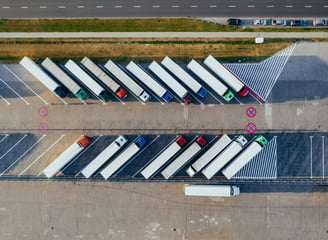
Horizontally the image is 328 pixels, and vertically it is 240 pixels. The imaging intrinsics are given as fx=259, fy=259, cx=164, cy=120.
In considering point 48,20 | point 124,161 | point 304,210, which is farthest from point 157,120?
point 304,210

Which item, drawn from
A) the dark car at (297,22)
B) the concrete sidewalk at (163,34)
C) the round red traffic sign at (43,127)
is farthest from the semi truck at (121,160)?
the dark car at (297,22)

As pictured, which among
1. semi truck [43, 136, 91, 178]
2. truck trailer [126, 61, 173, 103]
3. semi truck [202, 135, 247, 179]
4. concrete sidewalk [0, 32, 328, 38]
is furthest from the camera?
concrete sidewalk [0, 32, 328, 38]

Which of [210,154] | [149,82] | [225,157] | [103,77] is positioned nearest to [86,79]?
[103,77]

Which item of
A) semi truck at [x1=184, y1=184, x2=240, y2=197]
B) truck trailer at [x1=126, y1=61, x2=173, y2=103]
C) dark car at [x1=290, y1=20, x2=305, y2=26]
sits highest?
dark car at [x1=290, y1=20, x2=305, y2=26]

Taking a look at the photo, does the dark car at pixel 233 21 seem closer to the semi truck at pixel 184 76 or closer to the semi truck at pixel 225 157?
the semi truck at pixel 184 76

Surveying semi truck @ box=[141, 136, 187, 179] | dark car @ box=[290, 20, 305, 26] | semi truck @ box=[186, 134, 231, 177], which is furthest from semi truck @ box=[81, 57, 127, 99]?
dark car @ box=[290, 20, 305, 26]

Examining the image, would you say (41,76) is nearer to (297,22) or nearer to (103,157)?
(103,157)

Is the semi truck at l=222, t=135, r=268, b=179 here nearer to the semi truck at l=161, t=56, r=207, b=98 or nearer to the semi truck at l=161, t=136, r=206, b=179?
the semi truck at l=161, t=136, r=206, b=179
